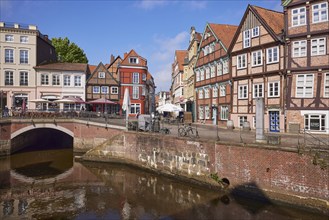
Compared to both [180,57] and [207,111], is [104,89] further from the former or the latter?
[180,57]

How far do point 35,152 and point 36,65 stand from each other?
14166 millimetres

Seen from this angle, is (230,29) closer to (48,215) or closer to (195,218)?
(195,218)

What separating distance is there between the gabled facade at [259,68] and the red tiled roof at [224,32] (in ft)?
9.97

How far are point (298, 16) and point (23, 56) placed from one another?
1332 inches

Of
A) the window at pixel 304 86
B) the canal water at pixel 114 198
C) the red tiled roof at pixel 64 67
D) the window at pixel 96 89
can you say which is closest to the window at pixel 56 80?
the red tiled roof at pixel 64 67

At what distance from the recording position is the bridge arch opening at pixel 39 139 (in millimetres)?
25828

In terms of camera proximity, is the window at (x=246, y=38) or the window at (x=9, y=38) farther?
the window at (x=9, y=38)

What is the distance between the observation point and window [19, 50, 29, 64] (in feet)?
112

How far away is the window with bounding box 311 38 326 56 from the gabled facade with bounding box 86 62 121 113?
2814 centimetres

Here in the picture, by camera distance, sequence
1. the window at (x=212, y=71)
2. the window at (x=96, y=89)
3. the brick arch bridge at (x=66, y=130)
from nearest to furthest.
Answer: the brick arch bridge at (x=66, y=130) < the window at (x=212, y=71) < the window at (x=96, y=89)

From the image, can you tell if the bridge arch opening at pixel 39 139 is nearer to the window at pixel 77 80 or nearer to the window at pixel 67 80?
the window at pixel 67 80

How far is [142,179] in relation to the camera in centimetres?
1764

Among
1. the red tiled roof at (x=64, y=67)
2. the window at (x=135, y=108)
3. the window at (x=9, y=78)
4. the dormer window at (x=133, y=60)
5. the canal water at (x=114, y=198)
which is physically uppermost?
the dormer window at (x=133, y=60)

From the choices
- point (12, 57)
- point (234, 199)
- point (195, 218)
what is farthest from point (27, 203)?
point (12, 57)
